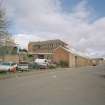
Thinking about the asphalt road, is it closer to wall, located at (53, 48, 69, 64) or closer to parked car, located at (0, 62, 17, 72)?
parked car, located at (0, 62, 17, 72)

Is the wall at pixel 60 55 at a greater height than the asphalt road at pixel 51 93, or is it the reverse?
the wall at pixel 60 55

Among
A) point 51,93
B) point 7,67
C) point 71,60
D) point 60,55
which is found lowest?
point 51,93

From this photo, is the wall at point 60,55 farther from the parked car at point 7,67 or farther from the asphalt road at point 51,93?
the asphalt road at point 51,93

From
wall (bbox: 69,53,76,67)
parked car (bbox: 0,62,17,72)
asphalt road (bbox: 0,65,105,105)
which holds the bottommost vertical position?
asphalt road (bbox: 0,65,105,105)

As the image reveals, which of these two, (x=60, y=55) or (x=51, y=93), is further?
(x=60, y=55)

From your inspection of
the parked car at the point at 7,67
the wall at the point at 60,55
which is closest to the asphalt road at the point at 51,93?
the parked car at the point at 7,67

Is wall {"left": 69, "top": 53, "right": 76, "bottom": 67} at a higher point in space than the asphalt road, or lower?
higher

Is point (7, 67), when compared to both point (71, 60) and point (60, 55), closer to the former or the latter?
point (71, 60)

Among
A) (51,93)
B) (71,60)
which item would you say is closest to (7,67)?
(51,93)

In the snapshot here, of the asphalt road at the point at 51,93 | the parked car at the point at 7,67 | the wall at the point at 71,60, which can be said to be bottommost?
the asphalt road at the point at 51,93

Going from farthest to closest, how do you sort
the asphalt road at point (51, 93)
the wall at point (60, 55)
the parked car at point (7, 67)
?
the wall at point (60, 55) → the parked car at point (7, 67) → the asphalt road at point (51, 93)

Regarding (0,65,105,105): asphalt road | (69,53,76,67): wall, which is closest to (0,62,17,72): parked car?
(0,65,105,105): asphalt road

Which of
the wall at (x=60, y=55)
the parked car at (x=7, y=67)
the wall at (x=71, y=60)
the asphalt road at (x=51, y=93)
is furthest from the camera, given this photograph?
the wall at (x=60, y=55)

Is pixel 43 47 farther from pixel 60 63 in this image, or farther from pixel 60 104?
pixel 60 104
